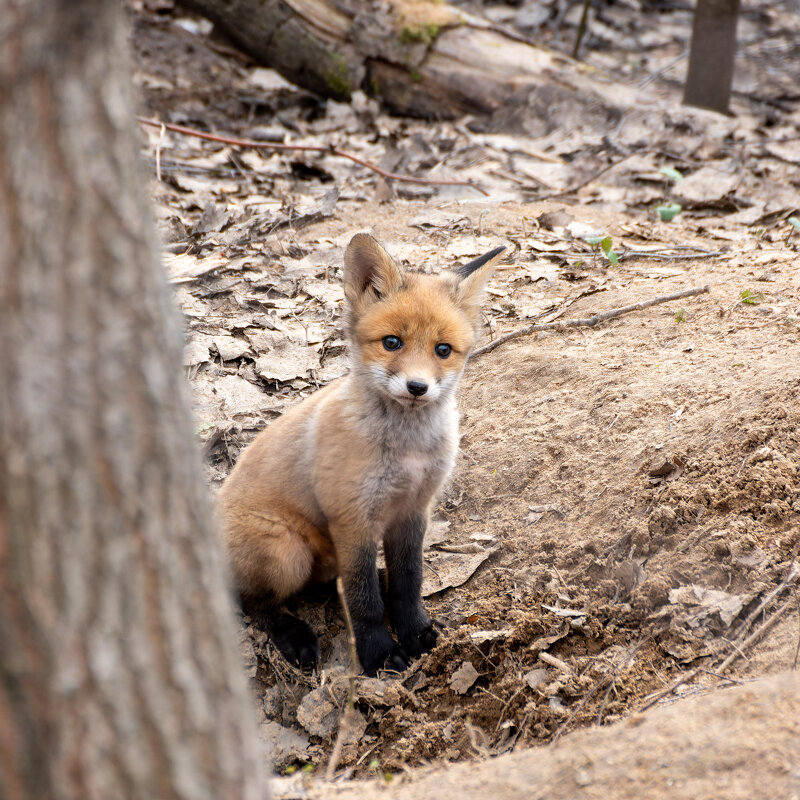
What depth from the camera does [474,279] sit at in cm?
405

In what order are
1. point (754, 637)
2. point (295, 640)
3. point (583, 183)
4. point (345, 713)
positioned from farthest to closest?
point (583, 183) → point (295, 640) → point (345, 713) → point (754, 637)

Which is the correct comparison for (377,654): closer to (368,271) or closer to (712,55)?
(368,271)

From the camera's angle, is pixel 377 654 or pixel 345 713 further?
pixel 377 654

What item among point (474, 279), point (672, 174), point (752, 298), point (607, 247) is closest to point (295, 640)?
point (474, 279)

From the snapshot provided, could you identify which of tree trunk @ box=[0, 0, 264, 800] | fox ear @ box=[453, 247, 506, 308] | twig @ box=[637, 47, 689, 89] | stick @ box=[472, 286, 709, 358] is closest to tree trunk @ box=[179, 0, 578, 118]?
twig @ box=[637, 47, 689, 89]

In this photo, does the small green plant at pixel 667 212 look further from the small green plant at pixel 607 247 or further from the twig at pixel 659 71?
the twig at pixel 659 71

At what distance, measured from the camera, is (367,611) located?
12.9 ft

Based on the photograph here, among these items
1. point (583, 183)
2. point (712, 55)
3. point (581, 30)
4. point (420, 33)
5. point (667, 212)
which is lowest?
point (583, 183)

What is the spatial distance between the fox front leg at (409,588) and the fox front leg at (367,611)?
0.10 m

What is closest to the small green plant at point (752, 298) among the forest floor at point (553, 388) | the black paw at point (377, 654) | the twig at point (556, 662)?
the forest floor at point (553, 388)

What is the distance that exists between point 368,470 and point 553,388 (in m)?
1.70

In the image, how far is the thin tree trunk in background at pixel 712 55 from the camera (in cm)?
867

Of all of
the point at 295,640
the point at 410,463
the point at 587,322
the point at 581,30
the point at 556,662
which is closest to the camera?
the point at 556,662

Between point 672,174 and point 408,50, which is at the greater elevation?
point 408,50
